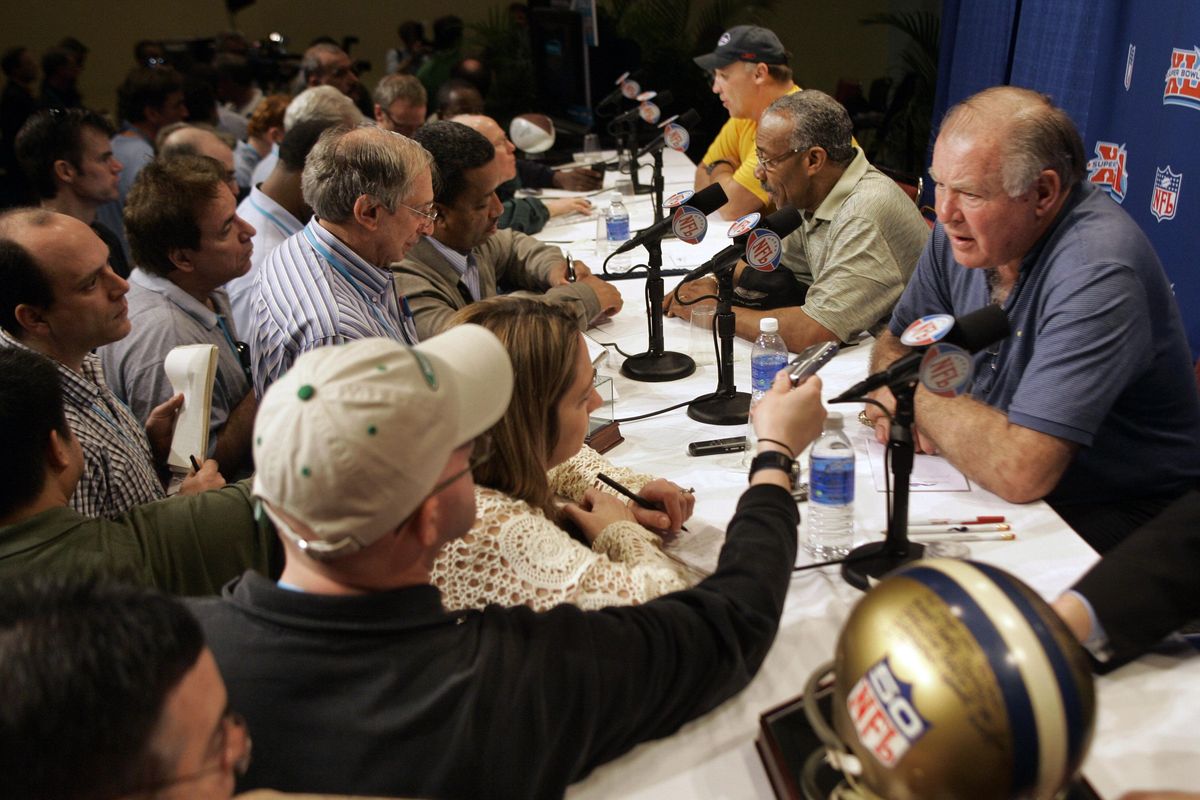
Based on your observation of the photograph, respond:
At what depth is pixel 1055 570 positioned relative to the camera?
151 cm

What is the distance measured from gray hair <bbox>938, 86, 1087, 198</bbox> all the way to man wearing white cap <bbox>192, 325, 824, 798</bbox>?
4.21 feet

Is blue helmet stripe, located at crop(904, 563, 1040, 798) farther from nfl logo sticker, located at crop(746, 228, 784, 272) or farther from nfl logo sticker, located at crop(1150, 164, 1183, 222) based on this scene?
nfl logo sticker, located at crop(1150, 164, 1183, 222)

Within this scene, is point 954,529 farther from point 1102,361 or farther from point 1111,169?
point 1111,169

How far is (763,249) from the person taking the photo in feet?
7.04

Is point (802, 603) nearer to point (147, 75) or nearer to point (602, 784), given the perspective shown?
point (602, 784)

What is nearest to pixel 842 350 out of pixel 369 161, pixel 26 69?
pixel 369 161

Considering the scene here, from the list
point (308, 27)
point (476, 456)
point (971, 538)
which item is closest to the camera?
point (476, 456)

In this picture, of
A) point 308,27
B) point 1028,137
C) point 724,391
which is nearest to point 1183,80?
point 1028,137

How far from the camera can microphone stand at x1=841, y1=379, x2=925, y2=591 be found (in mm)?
1426

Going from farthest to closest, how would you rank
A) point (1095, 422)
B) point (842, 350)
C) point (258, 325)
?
point (842, 350), point (258, 325), point (1095, 422)

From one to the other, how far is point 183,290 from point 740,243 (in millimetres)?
1543

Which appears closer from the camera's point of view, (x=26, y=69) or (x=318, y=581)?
(x=318, y=581)

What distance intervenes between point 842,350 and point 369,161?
1381mm

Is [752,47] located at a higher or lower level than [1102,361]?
higher
